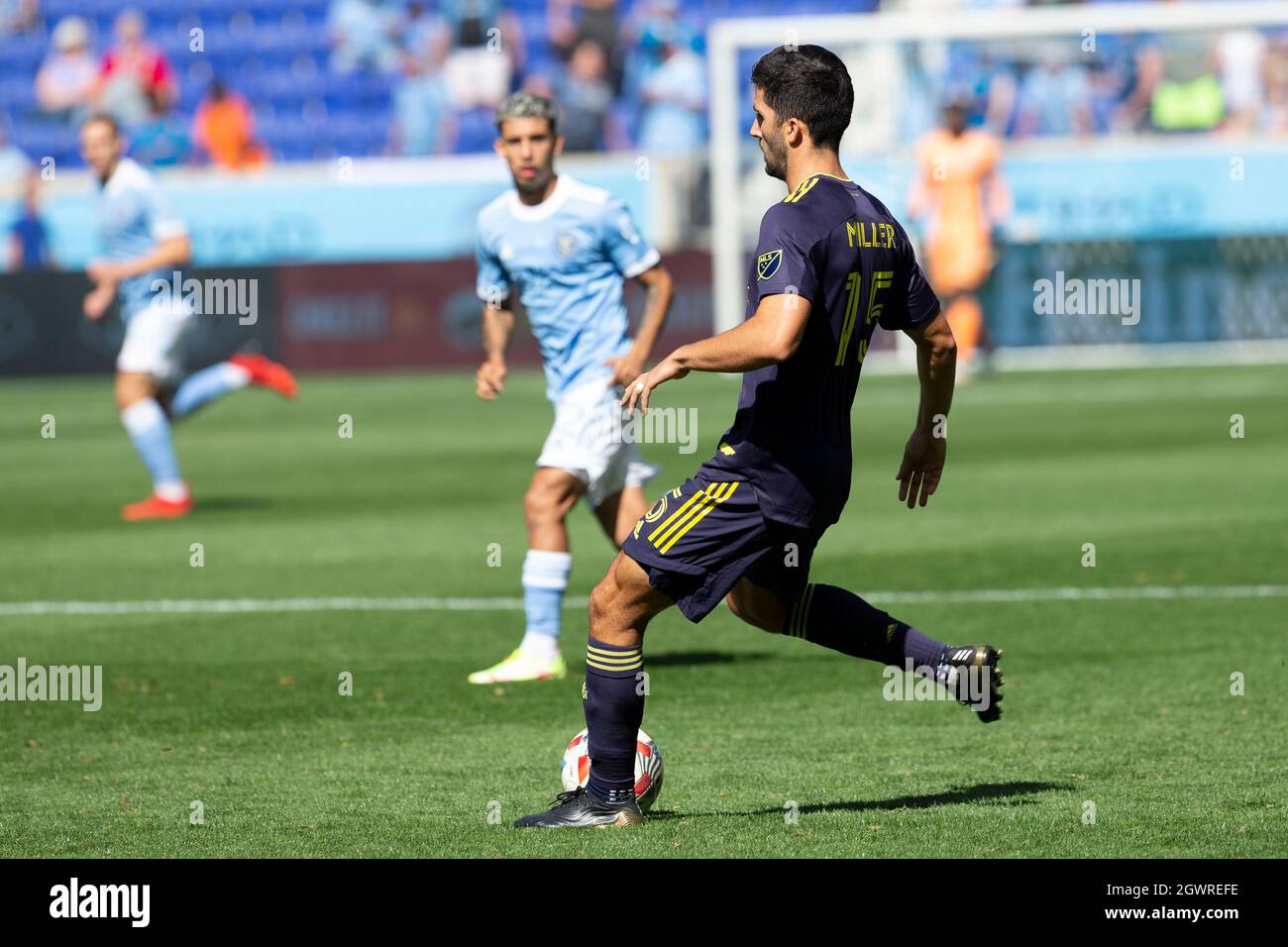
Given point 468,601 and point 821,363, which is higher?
point 821,363

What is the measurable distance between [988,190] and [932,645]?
16641 mm

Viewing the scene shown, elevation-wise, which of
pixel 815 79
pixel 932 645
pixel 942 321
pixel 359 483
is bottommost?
pixel 359 483

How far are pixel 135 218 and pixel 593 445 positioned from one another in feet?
20.8

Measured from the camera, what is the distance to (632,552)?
5156mm

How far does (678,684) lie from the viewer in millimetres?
7391

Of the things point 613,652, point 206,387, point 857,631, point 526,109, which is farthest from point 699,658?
point 206,387

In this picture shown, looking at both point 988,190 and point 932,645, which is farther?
point 988,190

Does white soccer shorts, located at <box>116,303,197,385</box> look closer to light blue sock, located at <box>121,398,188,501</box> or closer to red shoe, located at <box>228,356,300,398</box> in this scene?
light blue sock, located at <box>121,398,188,501</box>

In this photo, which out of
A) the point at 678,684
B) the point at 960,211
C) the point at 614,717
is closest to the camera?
the point at 614,717

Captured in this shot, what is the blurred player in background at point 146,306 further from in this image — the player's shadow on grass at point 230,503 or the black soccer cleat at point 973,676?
the black soccer cleat at point 973,676

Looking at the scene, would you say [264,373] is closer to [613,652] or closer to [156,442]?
[156,442]
